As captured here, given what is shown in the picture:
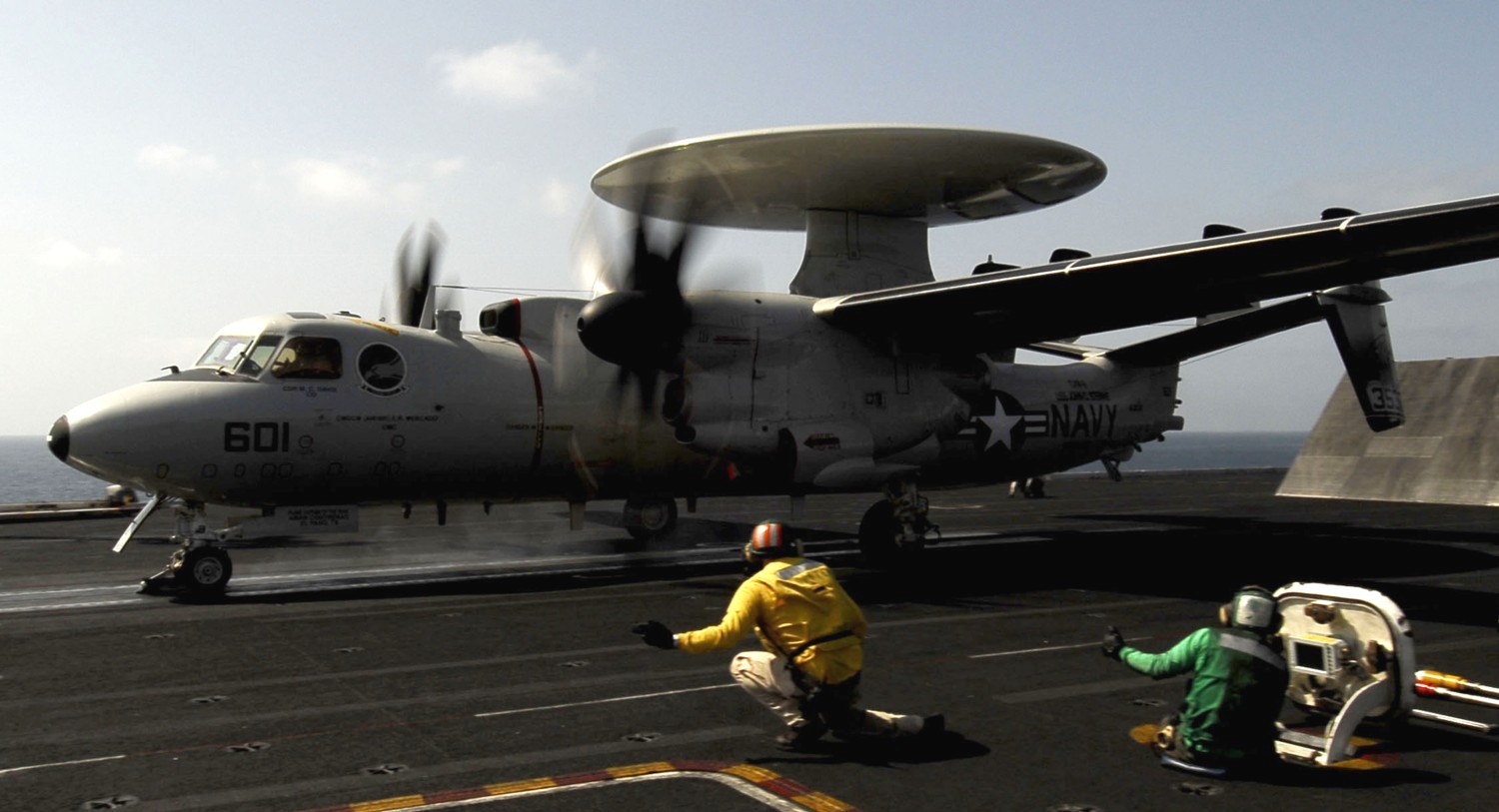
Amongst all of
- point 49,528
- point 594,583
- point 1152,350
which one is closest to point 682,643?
point 594,583

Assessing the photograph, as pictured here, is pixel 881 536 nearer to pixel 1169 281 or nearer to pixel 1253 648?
pixel 1169 281

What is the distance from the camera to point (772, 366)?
62.6 ft

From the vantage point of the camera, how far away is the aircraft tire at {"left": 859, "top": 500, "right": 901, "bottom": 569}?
2042 centimetres

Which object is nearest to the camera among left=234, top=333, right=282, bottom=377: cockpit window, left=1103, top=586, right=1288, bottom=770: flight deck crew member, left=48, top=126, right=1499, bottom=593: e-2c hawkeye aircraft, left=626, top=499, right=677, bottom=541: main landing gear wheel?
left=1103, top=586, right=1288, bottom=770: flight deck crew member

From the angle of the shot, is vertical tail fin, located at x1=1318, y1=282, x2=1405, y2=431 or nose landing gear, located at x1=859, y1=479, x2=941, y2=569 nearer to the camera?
nose landing gear, located at x1=859, y1=479, x2=941, y2=569

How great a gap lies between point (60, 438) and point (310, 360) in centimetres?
339

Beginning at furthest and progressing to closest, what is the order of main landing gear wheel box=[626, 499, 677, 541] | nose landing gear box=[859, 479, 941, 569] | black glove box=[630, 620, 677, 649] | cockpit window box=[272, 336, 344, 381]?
main landing gear wheel box=[626, 499, 677, 541]
nose landing gear box=[859, 479, 941, 569]
cockpit window box=[272, 336, 344, 381]
black glove box=[630, 620, 677, 649]

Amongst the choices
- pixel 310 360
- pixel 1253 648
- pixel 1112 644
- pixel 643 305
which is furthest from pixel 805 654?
pixel 310 360

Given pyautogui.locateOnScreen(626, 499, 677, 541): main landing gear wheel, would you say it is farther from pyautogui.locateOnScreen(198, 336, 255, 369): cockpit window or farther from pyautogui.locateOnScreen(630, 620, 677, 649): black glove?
pyautogui.locateOnScreen(630, 620, 677, 649): black glove

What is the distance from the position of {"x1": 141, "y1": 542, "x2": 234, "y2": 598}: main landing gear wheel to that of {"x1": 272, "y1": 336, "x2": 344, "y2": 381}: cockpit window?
2.69 m

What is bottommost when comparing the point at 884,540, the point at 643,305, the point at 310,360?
the point at 884,540

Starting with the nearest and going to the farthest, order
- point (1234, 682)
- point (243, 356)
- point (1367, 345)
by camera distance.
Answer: point (1234, 682)
point (243, 356)
point (1367, 345)

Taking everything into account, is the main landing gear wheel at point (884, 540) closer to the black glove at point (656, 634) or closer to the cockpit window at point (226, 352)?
the cockpit window at point (226, 352)

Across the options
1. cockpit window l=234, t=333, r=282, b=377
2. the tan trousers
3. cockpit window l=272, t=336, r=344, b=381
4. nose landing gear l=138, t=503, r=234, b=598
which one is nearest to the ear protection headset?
the tan trousers
